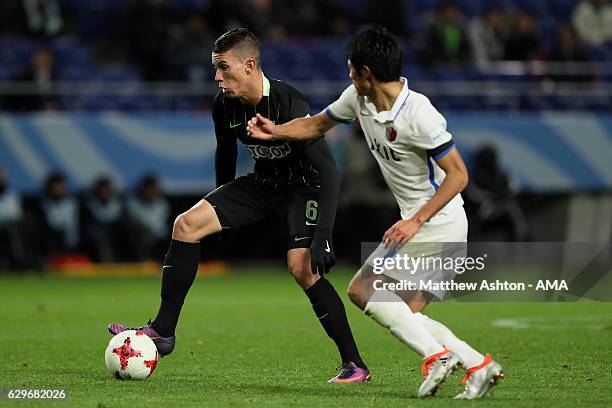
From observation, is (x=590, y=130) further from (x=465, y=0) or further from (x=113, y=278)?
(x=113, y=278)

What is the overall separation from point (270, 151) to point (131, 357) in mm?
1541

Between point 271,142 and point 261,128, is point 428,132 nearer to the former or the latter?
point 261,128

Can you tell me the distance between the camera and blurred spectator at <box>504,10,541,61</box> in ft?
61.5

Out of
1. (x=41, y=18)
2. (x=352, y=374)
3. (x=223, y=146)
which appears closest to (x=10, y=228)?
(x=41, y=18)

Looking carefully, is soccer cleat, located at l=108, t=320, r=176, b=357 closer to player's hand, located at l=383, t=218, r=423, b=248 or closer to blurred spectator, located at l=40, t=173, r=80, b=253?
player's hand, located at l=383, t=218, r=423, b=248

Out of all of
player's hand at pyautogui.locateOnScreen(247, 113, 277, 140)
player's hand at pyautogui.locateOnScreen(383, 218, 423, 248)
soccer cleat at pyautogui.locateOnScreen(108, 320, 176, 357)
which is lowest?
soccer cleat at pyautogui.locateOnScreen(108, 320, 176, 357)

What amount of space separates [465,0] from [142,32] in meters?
6.05

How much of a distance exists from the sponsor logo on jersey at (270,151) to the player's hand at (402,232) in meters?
1.48

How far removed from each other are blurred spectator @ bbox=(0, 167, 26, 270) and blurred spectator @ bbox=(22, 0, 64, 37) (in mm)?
2333

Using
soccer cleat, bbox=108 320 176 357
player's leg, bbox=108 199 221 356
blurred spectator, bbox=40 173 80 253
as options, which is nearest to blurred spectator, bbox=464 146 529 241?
blurred spectator, bbox=40 173 80 253

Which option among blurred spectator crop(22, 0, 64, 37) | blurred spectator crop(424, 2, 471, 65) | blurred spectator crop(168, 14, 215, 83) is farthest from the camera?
blurred spectator crop(424, 2, 471, 65)

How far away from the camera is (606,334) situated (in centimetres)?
1015

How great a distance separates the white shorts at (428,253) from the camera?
6.41 meters

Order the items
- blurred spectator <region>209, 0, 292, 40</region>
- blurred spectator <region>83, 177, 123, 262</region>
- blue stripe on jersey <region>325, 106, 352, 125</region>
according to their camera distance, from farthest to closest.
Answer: blurred spectator <region>209, 0, 292, 40</region>, blurred spectator <region>83, 177, 123, 262</region>, blue stripe on jersey <region>325, 106, 352, 125</region>
